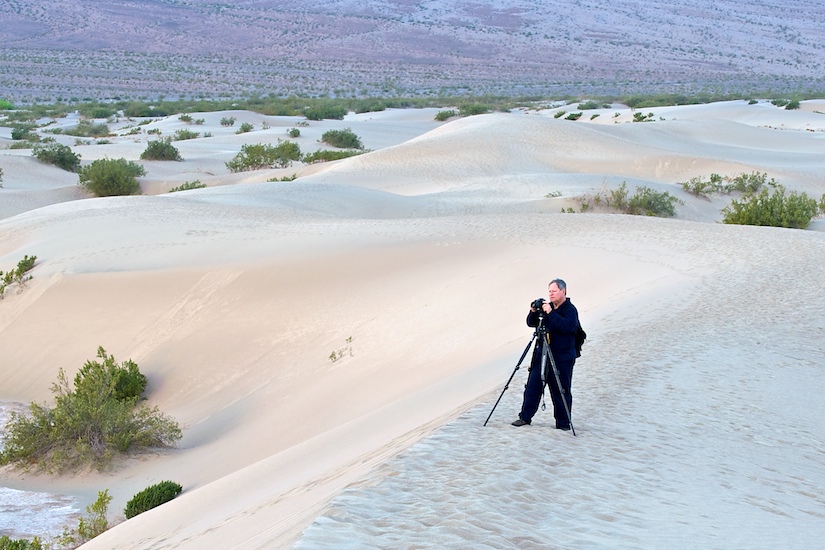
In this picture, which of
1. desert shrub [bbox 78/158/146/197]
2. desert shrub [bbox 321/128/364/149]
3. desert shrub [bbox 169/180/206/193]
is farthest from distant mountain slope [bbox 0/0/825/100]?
desert shrub [bbox 169/180/206/193]

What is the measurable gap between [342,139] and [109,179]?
1573cm

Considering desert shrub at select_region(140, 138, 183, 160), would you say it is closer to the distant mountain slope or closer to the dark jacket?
the dark jacket

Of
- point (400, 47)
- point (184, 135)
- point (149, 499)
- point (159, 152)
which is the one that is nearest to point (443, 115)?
point (184, 135)

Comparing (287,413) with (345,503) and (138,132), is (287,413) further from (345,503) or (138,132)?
(138,132)

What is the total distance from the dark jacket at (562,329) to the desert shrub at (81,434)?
20.5 ft

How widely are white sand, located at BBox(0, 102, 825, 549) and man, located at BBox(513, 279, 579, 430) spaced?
253 millimetres

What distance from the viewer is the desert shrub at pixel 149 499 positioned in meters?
9.36

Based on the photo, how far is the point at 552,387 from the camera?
737 centimetres

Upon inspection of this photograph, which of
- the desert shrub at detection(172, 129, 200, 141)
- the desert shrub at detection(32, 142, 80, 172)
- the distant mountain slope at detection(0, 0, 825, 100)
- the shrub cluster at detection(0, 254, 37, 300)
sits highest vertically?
the distant mountain slope at detection(0, 0, 825, 100)

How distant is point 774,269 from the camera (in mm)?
15086

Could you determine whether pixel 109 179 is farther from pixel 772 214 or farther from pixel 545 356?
pixel 545 356

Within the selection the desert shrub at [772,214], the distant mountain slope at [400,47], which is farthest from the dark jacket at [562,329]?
the distant mountain slope at [400,47]

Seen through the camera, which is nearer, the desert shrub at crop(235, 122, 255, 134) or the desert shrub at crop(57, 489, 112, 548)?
the desert shrub at crop(57, 489, 112, 548)

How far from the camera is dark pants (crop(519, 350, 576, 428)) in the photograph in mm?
7297
